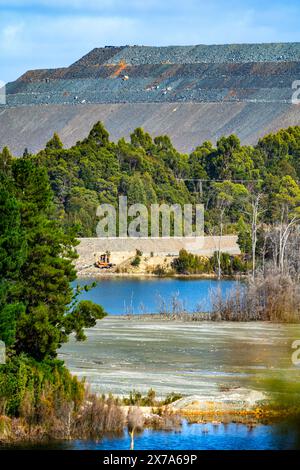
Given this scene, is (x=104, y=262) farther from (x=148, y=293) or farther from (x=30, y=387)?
(x=30, y=387)

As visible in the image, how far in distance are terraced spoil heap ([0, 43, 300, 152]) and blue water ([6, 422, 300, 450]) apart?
10214 centimetres

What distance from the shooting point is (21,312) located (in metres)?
21.0

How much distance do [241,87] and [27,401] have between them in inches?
4780

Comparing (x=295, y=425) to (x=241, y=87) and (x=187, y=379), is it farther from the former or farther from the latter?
(x=241, y=87)

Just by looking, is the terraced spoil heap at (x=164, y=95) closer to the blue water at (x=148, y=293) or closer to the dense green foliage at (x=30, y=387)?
the blue water at (x=148, y=293)

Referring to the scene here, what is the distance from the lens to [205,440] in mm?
20203

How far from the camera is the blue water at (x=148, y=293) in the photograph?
134 feet

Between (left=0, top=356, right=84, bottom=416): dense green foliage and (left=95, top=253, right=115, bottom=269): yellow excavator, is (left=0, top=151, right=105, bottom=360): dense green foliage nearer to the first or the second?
(left=0, top=356, right=84, bottom=416): dense green foliage

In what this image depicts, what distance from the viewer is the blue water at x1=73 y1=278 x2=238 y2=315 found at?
40.8m

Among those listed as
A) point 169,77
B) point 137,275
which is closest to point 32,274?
point 137,275

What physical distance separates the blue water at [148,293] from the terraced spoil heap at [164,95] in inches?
2624

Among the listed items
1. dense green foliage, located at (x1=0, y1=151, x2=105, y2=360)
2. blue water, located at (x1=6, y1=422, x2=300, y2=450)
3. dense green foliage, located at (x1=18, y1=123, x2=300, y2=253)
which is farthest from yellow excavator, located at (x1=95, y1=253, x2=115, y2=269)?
blue water, located at (x1=6, y1=422, x2=300, y2=450)
